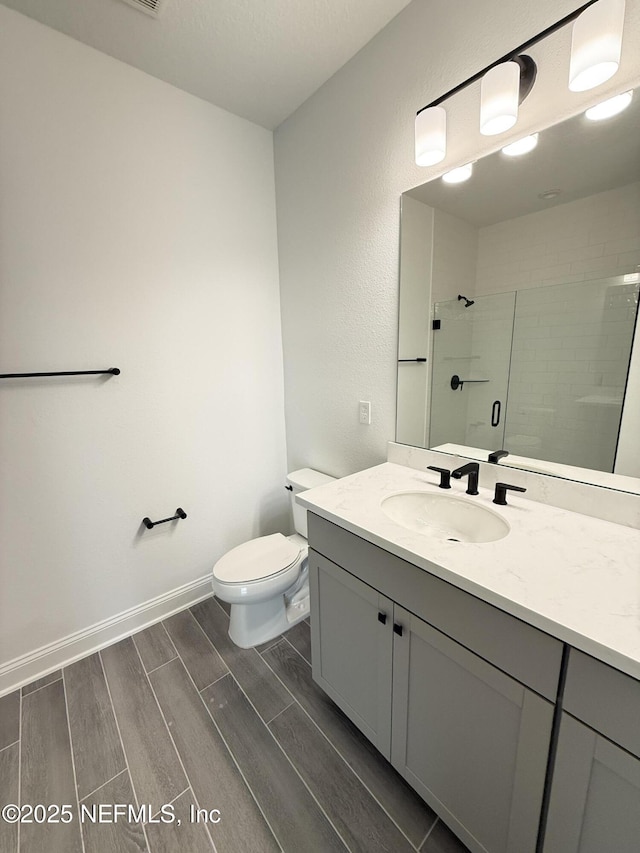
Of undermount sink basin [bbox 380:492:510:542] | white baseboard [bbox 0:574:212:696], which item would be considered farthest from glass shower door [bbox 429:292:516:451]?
white baseboard [bbox 0:574:212:696]

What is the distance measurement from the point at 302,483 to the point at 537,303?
133 centimetres

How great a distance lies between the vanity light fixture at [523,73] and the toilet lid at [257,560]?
66.3 inches

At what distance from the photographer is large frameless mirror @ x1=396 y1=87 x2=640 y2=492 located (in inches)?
38.0

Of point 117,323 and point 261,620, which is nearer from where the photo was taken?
point 117,323

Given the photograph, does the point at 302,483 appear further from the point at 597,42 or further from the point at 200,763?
the point at 597,42

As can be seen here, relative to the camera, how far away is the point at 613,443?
1.03m

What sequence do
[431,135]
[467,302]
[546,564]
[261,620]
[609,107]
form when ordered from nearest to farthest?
[546,564]
[609,107]
[431,135]
[467,302]
[261,620]

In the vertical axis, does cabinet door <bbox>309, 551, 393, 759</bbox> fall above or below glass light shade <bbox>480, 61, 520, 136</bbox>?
below

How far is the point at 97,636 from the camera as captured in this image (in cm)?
169

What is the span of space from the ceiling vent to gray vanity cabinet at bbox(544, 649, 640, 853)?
2208mm

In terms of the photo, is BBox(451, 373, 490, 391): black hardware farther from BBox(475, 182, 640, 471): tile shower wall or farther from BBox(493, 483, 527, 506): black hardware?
BBox(493, 483, 527, 506): black hardware

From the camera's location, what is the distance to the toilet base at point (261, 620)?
5.41ft

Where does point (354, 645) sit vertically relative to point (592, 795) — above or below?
below

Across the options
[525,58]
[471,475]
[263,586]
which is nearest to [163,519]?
[263,586]
